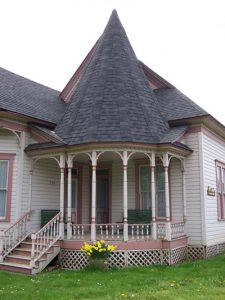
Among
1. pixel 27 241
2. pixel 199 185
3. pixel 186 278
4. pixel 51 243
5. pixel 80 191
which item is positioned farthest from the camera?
pixel 80 191

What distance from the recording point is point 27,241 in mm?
12664

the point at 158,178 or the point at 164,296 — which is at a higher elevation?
the point at 158,178

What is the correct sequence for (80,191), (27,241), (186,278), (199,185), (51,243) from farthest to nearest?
(80,191), (199,185), (27,241), (51,243), (186,278)

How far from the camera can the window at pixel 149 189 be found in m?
13.9

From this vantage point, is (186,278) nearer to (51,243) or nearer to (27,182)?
(51,243)

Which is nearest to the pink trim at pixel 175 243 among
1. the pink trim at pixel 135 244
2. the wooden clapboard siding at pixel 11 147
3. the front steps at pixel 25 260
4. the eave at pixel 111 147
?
the pink trim at pixel 135 244

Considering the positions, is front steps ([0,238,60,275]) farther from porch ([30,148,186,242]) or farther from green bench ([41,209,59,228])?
green bench ([41,209,59,228])

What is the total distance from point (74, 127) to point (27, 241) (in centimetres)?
450

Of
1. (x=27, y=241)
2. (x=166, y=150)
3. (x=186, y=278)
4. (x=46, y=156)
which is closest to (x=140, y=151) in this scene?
(x=166, y=150)

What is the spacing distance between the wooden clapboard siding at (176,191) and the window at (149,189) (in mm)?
351

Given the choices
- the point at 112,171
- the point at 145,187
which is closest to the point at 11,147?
the point at 112,171

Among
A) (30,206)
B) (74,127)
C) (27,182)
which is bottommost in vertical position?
(30,206)

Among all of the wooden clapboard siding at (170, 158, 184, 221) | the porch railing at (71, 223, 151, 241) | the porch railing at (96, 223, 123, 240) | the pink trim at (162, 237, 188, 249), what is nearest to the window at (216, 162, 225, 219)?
the wooden clapboard siding at (170, 158, 184, 221)

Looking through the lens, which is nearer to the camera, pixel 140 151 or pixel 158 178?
pixel 140 151
